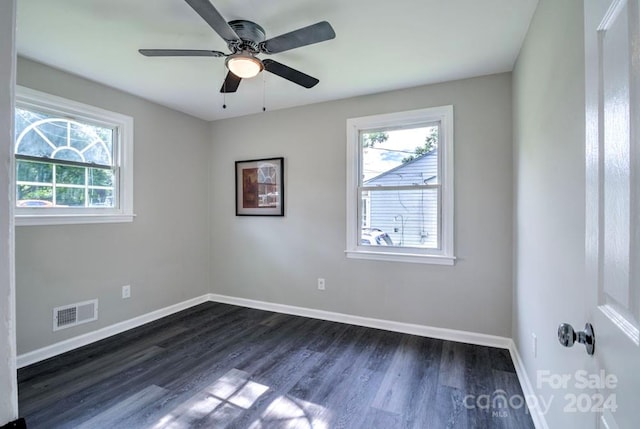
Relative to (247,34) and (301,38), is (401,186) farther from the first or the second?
(247,34)

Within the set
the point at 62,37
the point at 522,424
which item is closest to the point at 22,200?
the point at 62,37

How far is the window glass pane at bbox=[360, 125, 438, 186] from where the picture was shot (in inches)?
119

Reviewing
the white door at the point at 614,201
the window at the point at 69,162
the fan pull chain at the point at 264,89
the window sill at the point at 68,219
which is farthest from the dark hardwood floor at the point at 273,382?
the fan pull chain at the point at 264,89

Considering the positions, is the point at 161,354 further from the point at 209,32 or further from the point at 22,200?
the point at 209,32

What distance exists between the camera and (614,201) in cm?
63

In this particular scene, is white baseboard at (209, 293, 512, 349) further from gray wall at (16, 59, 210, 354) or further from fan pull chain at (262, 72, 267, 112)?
fan pull chain at (262, 72, 267, 112)

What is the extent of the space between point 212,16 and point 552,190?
76.9 inches

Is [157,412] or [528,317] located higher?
[528,317]

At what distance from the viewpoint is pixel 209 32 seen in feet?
6.88

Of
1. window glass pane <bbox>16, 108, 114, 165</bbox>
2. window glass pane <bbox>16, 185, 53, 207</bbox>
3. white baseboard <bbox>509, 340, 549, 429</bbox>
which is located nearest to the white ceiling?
window glass pane <bbox>16, 108, 114, 165</bbox>

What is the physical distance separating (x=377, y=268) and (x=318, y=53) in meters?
2.12

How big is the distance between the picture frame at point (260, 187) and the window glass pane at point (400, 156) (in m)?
1.08

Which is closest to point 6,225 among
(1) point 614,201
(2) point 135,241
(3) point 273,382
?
(1) point 614,201

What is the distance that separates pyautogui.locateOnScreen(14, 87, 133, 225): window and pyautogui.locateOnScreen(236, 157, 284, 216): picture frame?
48.9 inches
